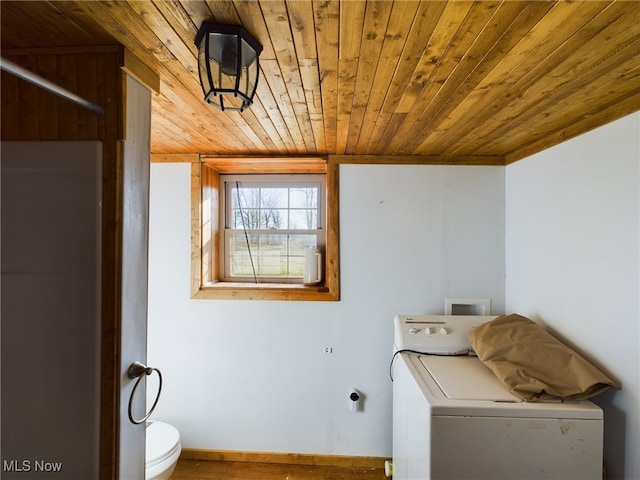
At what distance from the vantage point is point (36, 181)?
92cm

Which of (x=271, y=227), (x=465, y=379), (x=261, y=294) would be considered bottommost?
(x=465, y=379)

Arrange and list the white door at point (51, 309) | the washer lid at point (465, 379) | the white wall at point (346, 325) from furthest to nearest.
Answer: the white wall at point (346, 325)
the washer lid at point (465, 379)
the white door at point (51, 309)

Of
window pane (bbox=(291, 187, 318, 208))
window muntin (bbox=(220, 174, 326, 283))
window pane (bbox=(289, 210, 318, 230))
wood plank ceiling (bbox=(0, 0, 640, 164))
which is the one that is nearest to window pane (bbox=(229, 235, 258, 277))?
window muntin (bbox=(220, 174, 326, 283))

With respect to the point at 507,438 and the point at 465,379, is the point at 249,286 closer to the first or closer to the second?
the point at 465,379

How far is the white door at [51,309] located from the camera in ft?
3.00

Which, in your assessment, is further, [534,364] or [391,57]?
[534,364]

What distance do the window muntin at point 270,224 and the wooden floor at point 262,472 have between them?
50.8 inches

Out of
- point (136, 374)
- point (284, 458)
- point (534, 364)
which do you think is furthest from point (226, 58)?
point (284, 458)

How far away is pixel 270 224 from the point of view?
2.42 m

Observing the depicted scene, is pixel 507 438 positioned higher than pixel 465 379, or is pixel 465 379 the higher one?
pixel 465 379

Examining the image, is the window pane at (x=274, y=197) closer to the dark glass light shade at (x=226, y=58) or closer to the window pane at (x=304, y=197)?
the window pane at (x=304, y=197)

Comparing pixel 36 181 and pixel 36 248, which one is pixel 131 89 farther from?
pixel 36 248

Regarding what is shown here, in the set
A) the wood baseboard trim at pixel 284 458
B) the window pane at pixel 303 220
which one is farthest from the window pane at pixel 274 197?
the wood baseboard trim at pixel 284 458

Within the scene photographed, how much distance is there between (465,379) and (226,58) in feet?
5.25
